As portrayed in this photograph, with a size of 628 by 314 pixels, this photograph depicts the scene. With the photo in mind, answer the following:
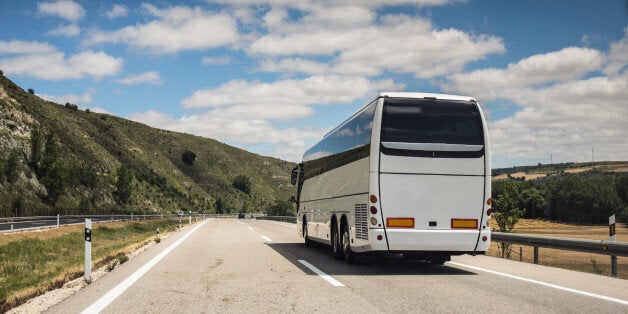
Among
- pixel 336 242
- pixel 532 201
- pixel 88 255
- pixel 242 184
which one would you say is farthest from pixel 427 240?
pixel 242 184

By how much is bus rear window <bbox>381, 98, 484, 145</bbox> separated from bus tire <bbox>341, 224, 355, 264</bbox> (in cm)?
278

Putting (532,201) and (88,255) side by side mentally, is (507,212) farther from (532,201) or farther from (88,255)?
(532,201)

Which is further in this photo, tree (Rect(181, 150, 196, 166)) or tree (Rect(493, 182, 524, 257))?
tree (Rect(181, 150, 196, 166))

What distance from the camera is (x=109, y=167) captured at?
3605 inches

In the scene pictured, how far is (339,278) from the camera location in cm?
1011

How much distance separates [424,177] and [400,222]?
99 centimetres

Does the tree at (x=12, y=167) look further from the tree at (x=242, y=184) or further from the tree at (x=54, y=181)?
the tree at (x=242, y=184)

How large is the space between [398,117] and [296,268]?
12.2 ft

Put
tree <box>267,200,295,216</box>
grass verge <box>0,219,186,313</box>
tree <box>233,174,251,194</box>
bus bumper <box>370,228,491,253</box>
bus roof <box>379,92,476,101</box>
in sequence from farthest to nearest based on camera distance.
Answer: tree <box>233,174,251,194</box>
tree <box>267,200,295,216</box>
bus roof <box>379,92,476,101</box>
bus bumper <box>370,228,491,253</box>
grass verge <box>0,219,186,313</box>

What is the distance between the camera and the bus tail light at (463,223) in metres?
11.0

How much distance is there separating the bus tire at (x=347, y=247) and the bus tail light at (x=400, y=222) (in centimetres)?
178

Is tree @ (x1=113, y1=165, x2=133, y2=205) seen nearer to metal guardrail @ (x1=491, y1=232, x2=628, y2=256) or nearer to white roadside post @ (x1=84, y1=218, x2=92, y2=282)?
metal guardrail @ (x1=491, y1=232, x2=628, y2=256)

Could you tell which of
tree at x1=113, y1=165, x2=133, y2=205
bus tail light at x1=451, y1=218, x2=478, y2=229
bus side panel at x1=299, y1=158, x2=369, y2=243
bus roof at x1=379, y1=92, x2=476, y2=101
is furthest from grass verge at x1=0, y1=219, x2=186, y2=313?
tree at x1=113, y1=165, x2=133, y2=205

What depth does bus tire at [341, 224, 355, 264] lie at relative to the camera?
1255cm
